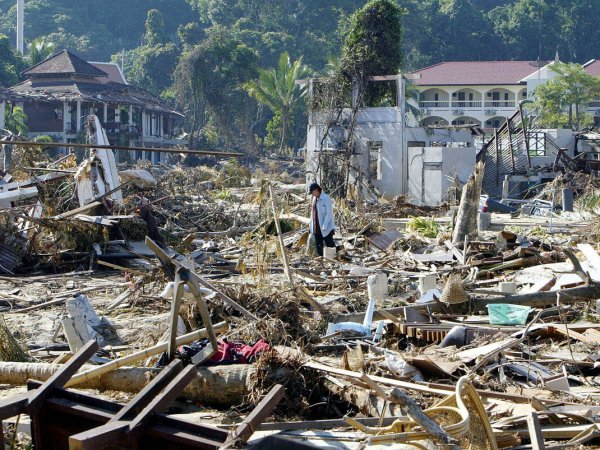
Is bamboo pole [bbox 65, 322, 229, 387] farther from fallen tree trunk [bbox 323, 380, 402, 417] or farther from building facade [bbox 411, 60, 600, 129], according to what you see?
building facade [bbox 411, 60, 600, 129]

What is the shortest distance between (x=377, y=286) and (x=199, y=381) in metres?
4.03

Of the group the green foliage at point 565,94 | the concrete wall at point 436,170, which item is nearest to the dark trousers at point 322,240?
the concrete wall at point 436,170

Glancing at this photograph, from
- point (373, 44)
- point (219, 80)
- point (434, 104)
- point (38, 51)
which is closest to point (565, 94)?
point (434, 104)

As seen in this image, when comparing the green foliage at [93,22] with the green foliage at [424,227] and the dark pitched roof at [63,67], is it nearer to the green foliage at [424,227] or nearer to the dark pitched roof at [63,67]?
the dark pitched roof at [63,67]

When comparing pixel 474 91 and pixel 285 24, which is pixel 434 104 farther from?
pixel 285 24

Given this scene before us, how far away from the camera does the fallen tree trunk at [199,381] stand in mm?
6947

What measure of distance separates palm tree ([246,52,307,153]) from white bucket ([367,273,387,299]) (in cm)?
3807

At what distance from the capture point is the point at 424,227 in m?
18.4

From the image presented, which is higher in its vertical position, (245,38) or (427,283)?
(245,38)

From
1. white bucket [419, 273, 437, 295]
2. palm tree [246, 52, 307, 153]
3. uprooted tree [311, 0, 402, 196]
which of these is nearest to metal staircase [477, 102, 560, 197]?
uprooted tree [311, 0, 402, 196]

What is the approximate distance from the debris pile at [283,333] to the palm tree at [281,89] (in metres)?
31.9

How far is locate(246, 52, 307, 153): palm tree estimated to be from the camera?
161ft

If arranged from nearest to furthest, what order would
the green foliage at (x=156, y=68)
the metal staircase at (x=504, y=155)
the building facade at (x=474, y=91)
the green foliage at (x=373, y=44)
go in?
the metal staircase at (x=504, y=155), the green foliage at (x=373, y=44), the building facade at (x=474, y=91), the green foliage at (x=156, y=68)

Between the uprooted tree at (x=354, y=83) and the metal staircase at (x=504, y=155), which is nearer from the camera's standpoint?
the uprooted tree at (x=354, y=83)
